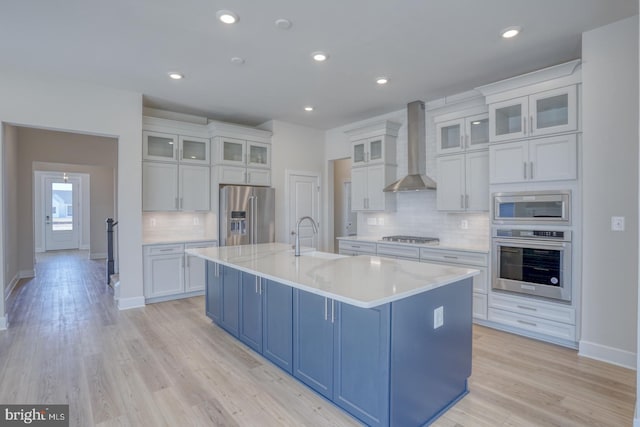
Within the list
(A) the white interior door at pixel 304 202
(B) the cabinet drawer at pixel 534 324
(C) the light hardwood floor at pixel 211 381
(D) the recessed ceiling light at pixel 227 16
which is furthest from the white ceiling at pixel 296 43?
(C) the light hardwood floor at pixel 211 381

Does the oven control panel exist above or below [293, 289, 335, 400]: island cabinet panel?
above

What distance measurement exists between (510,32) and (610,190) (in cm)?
160

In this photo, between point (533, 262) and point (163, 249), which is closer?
point (533, 262)

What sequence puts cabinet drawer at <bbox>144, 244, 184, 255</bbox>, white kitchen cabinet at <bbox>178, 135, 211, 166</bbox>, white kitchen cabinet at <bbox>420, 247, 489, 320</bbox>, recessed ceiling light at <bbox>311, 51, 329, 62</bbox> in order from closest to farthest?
recessed ceiling light at <bbox>311, 51, 329, 62</bbox> → white kitchen cabinet at <bbox>420, 247, 489, 320</bbox> → cabinet drawer at <bbox>144, 244, 184, 255</bbox> → white kitchen cabinet at <bbox>178, 135, 211, 166</bbox>

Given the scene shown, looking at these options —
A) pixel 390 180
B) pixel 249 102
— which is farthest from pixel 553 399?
pixel 249 102

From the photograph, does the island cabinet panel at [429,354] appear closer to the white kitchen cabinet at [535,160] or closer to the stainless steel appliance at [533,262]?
the stainless steel appliance at [533,262]

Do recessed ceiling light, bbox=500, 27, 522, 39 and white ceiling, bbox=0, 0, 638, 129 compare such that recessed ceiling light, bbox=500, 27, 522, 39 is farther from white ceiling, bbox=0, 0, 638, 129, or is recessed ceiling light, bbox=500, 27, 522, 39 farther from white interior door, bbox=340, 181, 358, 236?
white interior door, bbox=340, 181, 358, 236

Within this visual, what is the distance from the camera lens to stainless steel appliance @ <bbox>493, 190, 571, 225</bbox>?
3.16m

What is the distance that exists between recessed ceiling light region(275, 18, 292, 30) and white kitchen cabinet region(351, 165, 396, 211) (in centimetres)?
277

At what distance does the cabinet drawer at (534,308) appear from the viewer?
10.3 feet

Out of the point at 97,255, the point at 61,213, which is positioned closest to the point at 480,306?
the point at 97,255

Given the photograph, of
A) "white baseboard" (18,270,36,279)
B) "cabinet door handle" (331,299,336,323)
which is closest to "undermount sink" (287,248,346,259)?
"cabinet door handle" (331,299,336,323)

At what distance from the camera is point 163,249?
4.75m

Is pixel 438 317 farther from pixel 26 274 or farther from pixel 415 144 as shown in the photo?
pixel 26 274
